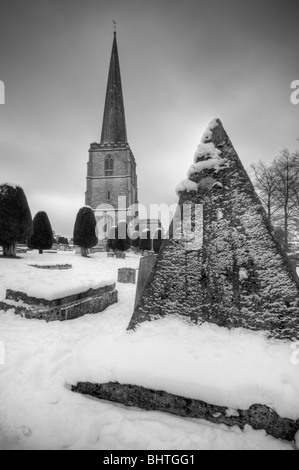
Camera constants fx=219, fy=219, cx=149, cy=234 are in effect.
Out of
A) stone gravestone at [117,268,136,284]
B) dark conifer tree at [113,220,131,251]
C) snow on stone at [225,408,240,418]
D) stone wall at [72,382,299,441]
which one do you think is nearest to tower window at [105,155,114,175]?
dark conifer tree at [113,220,131,251]

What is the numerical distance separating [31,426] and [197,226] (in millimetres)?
2451

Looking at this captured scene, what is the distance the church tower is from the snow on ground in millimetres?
41625

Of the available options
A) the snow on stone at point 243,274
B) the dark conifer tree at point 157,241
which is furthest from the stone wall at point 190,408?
the dark conifer tree at point 157,241

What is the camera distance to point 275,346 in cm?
214

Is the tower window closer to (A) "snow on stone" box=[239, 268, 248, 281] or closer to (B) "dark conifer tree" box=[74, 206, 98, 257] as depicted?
(B) "dark conifer tree" box=[74, 206, 98, 257]

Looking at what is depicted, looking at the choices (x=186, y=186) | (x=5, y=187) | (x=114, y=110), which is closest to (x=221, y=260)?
(x=186, y=186)

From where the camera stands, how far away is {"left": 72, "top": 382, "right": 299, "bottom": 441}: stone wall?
1.60m

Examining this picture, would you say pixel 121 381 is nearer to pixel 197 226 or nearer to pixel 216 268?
pixel 216 268

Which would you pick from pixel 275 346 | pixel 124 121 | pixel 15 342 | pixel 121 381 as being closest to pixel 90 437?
pixel 121 381

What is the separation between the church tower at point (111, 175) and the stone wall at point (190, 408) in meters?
42.0

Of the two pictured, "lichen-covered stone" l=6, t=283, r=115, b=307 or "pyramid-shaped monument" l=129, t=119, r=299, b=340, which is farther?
"lichen-covered stone" l=6, t=283, r=115, b=307

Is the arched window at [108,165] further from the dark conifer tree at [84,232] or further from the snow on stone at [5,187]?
the snow on stone at [5,187]

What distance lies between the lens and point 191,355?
208cm

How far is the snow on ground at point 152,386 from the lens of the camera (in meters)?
1.59
